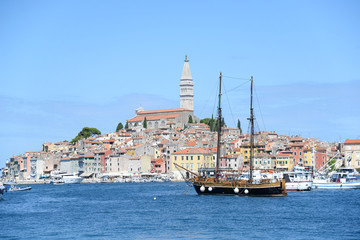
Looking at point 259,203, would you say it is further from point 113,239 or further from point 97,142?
point 97,142

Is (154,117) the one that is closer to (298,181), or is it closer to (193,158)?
(193,158)

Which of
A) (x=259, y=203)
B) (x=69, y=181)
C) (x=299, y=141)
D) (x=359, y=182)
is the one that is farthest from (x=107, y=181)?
(x=259, y=203)

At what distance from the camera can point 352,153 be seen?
105 metres

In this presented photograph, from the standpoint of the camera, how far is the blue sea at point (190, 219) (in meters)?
31.4

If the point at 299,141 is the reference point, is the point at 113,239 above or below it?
below

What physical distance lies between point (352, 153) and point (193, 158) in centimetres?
2405

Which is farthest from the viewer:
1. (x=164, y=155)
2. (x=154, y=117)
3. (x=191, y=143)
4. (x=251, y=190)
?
(x=154, y=117)

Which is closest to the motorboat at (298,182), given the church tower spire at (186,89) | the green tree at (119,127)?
the green tree at (119,127)

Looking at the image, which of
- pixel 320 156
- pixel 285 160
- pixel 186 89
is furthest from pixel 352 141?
pixel 186 89

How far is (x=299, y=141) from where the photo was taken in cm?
11512

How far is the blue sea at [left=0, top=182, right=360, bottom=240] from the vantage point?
103ft

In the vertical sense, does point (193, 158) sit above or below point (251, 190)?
above

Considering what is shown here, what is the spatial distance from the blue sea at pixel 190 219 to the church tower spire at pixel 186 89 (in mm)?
130250

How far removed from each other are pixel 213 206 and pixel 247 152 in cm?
6811
